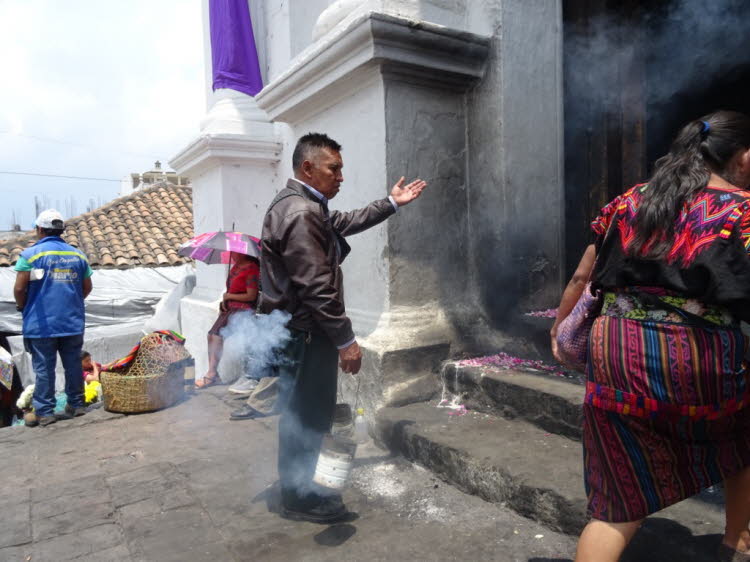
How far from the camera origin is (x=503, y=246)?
13.1 feet

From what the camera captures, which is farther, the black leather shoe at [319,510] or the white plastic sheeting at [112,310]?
the white plastic sheeting at [112,310]

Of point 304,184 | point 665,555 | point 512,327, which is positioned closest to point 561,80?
point 512,327

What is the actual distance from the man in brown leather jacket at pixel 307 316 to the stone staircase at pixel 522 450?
73 cm

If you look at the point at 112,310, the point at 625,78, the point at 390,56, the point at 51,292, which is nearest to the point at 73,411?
the point at 51,292

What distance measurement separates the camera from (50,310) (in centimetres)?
538

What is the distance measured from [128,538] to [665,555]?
245cm

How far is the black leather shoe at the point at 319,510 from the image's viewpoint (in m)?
2.78

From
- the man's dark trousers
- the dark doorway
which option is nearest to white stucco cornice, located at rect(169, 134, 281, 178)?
the dark doorway

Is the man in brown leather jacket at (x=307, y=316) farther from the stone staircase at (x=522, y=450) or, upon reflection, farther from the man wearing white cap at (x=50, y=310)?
the man wearing white cap at (x=50, y=310)

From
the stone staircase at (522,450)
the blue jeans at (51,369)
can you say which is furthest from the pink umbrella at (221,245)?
the stone staircase at (522,450)

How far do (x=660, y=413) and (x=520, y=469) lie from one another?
113 centimetres

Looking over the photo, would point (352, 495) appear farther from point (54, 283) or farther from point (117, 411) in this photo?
point (54, 283)

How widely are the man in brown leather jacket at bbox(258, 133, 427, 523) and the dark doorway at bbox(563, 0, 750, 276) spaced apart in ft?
7.79

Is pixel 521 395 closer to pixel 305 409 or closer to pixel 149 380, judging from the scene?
pixel 305 409
